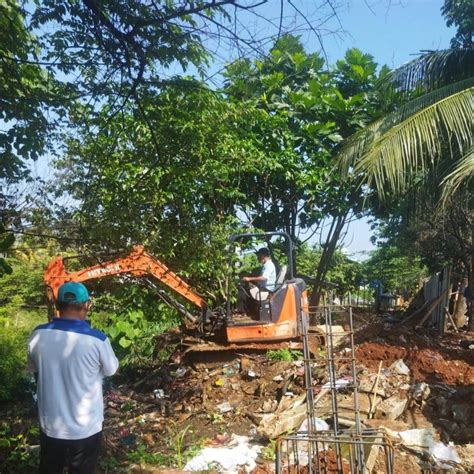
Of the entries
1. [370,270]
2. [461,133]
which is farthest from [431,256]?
[461,133]

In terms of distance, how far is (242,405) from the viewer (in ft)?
25.4

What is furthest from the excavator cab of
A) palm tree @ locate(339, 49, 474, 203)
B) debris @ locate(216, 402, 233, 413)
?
palm tree @ locate(339, 49, 474, 203)

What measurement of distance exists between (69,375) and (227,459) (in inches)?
129

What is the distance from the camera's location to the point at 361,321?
52.9ft

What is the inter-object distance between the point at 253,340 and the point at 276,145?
15.4 feet

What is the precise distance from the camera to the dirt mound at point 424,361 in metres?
8.69

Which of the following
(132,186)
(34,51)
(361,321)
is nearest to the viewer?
(34,51)

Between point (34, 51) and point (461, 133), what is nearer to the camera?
point (34, 51)

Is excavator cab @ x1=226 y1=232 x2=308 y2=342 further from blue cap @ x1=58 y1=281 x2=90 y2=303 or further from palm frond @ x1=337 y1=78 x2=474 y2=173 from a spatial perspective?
blue cap @ x1=58 y1=281 x2=90 y2=303

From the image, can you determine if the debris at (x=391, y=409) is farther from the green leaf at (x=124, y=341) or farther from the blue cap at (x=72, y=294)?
the blue cap at (x=72, y=294)

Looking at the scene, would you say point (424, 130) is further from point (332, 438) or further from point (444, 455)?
point (332, 438)

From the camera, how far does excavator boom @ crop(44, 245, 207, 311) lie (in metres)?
6.28

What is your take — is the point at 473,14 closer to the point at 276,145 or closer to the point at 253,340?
the point at 276,145

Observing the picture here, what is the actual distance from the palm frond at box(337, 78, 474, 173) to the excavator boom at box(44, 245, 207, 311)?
3.61 metres
